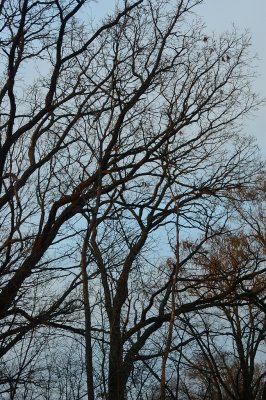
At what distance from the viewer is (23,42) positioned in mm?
11523

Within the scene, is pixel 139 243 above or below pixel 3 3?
below

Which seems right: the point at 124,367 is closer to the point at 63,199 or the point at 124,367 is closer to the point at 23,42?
the point at 63,199

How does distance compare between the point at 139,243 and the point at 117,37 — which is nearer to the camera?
the point at 139,243

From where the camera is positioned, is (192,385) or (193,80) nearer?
(193,80)

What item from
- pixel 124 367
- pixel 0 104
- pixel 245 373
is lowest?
pixel 124 367

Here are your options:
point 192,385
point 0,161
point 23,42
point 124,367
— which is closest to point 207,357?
point 192,385

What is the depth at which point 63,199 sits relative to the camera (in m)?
12.2

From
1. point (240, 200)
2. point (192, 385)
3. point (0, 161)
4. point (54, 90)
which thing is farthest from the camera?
point (192, 385)

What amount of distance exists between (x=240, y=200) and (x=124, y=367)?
17.7 ft

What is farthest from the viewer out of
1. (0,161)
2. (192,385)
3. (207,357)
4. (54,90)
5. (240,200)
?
(192,385)

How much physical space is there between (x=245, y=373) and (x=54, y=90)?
416 inches

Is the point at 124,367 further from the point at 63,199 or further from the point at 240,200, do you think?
the point at 240,200

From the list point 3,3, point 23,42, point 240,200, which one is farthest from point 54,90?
point 240,200

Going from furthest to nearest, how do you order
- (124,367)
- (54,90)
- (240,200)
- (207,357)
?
1. (207,357)
2. (240,200)
3. (54,90)
4. (124,367)
